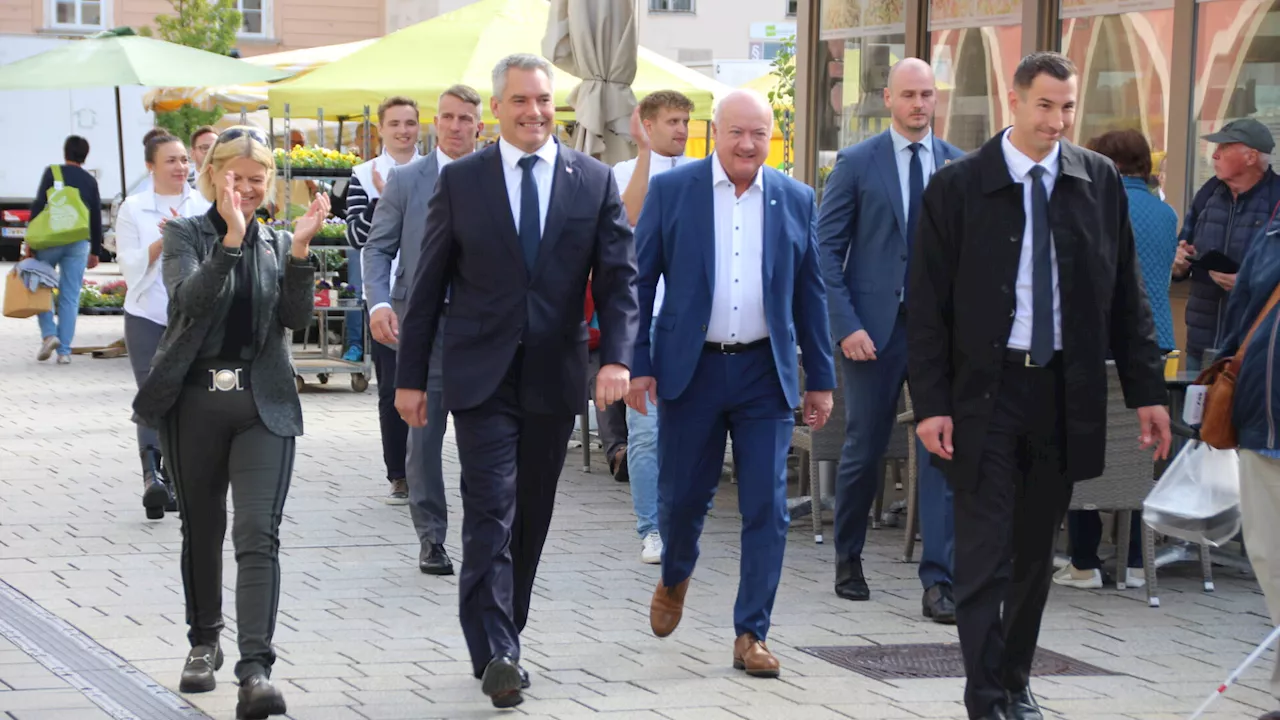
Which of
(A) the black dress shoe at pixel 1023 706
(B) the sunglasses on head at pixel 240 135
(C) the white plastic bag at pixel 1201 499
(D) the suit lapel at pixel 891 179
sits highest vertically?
(B) the sunglasses on head at pixel 240 135

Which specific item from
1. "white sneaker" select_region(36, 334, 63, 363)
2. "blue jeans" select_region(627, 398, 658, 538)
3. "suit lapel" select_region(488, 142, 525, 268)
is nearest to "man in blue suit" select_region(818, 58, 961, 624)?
"blue jeans" select_region(627, 398, 658, 538)

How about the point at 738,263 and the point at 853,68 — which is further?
the point at 853,68

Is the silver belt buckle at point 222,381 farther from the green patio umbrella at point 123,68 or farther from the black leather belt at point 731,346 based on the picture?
the green patio umbrella at point 123,68

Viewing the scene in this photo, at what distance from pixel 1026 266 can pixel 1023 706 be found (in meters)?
1.32

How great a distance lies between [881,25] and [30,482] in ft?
21.8

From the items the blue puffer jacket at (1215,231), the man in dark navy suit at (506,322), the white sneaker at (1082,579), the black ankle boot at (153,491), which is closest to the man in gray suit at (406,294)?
the black ankle boot at (153,491)

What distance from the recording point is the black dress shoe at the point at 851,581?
7.98 meters

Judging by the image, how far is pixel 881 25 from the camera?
13.9 meters

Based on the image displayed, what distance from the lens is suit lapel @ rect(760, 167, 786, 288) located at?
685 cm

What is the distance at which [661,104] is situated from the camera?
9344mm

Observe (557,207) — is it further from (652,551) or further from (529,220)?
(652,551)

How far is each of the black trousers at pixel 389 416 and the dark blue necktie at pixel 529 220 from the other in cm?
310

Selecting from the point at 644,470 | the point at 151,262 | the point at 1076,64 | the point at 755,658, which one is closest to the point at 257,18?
the point at 1076,64

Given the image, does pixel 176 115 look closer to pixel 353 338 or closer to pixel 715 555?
pixel 353 338
